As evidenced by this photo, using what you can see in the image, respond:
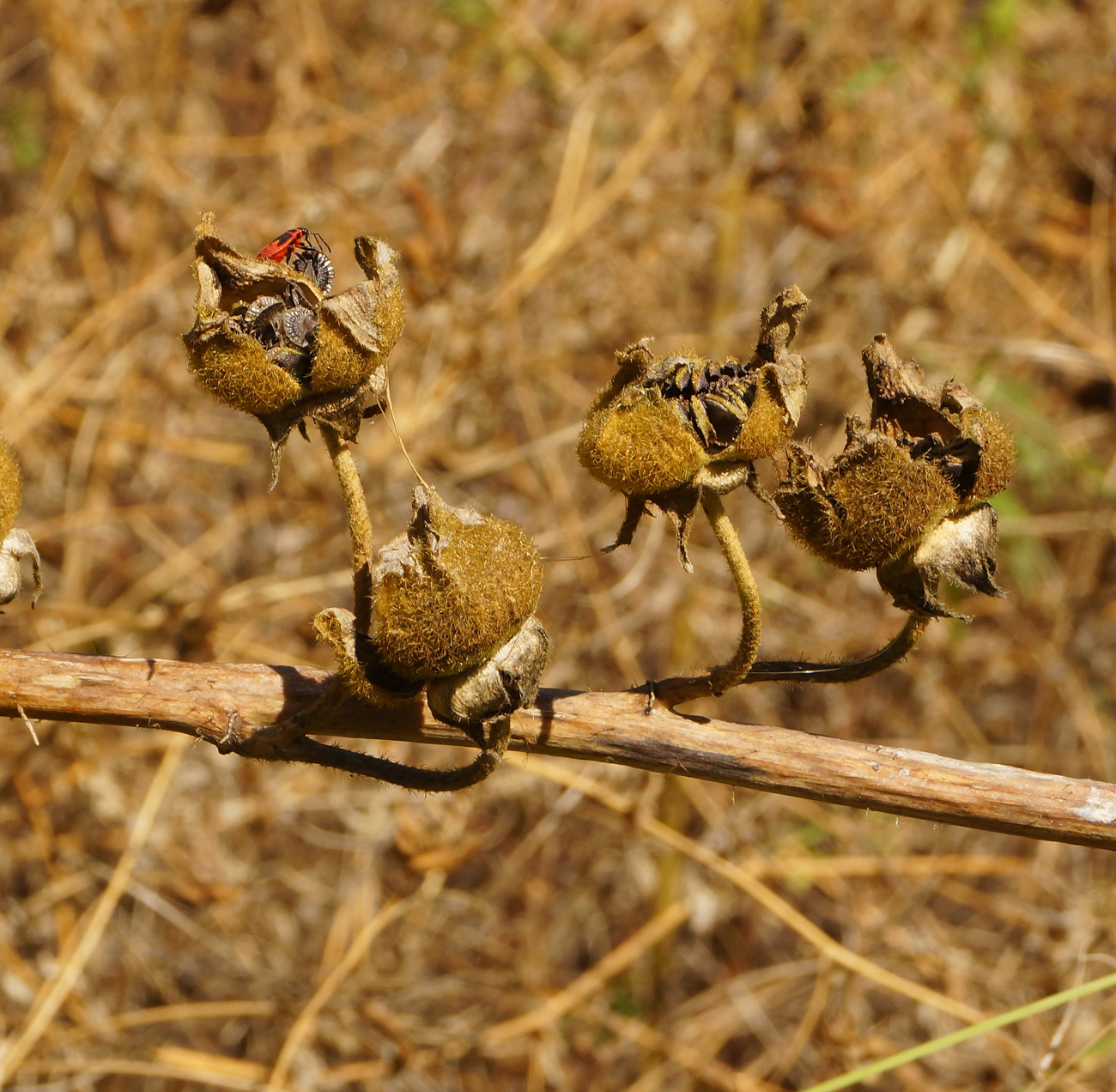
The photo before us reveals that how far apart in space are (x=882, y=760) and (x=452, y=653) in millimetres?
635

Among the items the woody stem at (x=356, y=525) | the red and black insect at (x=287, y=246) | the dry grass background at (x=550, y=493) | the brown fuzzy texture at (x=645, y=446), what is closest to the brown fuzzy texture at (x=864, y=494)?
the brown fuzzy texture at (x=645, y=446)

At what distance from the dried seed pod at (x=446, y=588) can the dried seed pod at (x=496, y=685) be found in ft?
0.08

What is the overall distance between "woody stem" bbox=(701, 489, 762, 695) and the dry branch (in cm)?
14

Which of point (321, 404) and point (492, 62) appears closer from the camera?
point (321, 404)

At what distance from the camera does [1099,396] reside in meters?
4.79

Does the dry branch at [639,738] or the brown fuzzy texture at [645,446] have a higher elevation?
the brown fuzzy texture at [645,446]

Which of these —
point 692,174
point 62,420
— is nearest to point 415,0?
point 692,174

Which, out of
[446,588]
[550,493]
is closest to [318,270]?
[446,588]

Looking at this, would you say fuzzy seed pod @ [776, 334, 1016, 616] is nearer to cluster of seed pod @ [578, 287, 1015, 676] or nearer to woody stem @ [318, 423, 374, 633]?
cluster of seed pod @ [578, 287, 1015, 676]

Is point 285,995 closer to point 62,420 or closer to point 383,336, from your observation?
point 62,420

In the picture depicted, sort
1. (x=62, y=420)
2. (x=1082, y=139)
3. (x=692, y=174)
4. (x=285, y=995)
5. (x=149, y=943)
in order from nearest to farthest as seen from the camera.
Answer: (x=285, y=995) → (x=149, y=943) → (x=62, y=420) → (x=692, y=174) → (x=1082, y=139)

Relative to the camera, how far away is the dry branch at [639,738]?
1.50 metres

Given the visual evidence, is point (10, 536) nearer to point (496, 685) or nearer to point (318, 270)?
point (318, 270)

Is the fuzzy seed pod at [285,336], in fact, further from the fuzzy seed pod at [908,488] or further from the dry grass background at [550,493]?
the dry grass background at [550,493]
